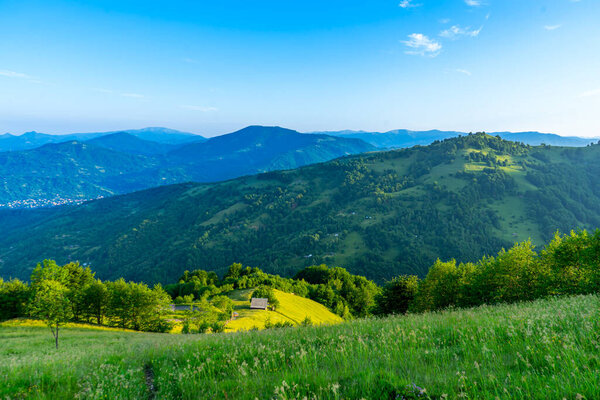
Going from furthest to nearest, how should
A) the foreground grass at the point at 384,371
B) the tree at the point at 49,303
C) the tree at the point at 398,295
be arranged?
1. the tree at the point at 398,295
2. the tree at the point at 49,303
3. the foreground grass at the point at 384,371

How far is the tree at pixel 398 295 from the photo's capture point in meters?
55.8

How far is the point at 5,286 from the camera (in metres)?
52.7

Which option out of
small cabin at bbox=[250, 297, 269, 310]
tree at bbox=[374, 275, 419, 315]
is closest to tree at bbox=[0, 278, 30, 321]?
small cabin at bbox=[250, 297, 269, 310]

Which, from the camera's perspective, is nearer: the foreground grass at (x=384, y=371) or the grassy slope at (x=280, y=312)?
the foreground grass at (x=384, y=371)

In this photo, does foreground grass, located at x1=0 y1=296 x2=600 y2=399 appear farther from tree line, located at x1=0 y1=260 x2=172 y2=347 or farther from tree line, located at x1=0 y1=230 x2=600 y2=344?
tree line, located at x1=0 y1=260 x2=172 y2=347

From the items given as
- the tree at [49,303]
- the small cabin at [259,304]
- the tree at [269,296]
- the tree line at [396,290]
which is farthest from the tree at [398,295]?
the tree at [49,303]

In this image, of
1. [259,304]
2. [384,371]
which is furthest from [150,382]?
[259,304]

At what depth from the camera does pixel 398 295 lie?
5681 cm

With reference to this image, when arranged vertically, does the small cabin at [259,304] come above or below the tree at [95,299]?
below

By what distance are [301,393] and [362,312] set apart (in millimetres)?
130702

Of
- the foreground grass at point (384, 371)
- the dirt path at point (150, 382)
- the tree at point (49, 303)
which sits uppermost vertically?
the foreground grass at point (384, 371)

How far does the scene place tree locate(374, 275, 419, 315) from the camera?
55812mm

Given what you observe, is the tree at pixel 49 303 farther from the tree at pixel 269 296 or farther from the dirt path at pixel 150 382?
the tree at pixel 269 296

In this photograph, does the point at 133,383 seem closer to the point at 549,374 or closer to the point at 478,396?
the point at 478,396
